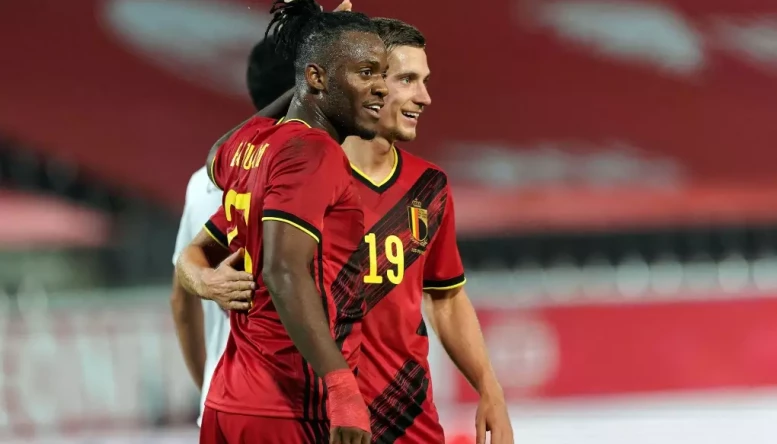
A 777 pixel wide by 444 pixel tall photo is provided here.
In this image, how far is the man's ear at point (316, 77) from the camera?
1.72 metres

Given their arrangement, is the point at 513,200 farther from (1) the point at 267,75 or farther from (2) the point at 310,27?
(2) the point at 310,27

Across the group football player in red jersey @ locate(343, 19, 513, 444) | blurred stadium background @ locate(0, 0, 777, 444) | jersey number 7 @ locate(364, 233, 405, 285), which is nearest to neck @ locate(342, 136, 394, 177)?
football player in red jersey @ locate(343, 19, 513, 444)

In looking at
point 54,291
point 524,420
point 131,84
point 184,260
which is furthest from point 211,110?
point 184,260

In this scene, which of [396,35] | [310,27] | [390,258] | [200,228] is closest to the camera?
[310,27]

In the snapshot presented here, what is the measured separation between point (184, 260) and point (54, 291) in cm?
257

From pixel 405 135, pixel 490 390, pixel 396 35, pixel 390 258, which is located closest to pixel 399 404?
pixel 490 390

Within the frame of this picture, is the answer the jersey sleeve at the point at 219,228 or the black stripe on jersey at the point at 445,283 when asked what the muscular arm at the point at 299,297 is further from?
the black stripe on jersey at the point at 445,283

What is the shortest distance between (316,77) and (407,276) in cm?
54

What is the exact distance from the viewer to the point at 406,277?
2.11 m

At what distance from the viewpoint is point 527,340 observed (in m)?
4.32

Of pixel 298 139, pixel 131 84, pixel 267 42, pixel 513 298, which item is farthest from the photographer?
pixel 131 84

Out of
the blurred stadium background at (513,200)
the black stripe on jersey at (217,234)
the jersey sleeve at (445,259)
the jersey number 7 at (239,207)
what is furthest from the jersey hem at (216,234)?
the blurred stadium background at (513,200)

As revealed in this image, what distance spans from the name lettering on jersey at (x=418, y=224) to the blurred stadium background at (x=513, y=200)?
206 centimetres

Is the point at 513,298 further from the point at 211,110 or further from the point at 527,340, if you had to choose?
the point at 211,110
